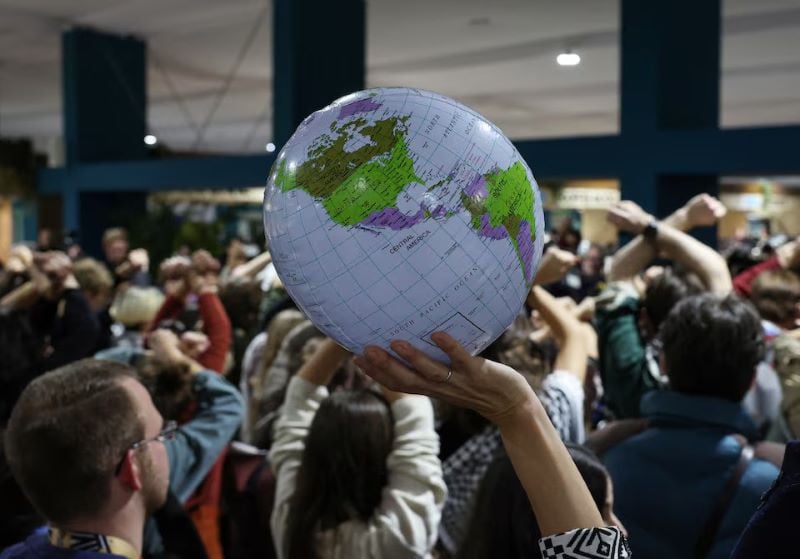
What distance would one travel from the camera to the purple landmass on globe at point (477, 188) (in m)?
0.99

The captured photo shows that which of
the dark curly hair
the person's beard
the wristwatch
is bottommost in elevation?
the person's beard

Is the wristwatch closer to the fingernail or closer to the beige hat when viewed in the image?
the fingernail

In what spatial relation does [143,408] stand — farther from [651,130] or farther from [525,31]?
[525,31]

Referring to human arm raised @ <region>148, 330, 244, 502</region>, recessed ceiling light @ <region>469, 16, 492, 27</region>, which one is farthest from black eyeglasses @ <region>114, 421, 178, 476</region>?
recessed ceiling light @ <region>469, 16, 492, 27</region>

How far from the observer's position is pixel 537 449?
961mm

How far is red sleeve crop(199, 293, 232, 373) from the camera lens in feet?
10.0

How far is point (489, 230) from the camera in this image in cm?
99

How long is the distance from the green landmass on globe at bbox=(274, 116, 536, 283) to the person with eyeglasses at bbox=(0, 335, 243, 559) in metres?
0.62

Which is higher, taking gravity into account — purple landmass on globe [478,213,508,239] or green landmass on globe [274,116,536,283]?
green landmass on globe [274,116,536,283]

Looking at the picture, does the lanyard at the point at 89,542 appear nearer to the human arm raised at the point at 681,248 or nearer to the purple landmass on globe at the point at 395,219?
the purple landmass on globe at the point at 395,219

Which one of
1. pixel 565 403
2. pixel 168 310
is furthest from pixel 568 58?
pixel 565 403

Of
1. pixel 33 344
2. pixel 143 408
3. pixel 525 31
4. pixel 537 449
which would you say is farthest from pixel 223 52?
pixel 537 449

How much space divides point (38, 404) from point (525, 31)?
23.7 feet

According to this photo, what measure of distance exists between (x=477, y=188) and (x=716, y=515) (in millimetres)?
907
